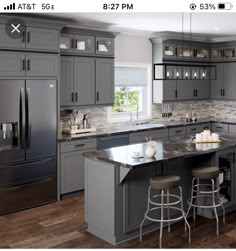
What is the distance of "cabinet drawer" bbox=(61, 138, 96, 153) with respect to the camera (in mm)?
5758

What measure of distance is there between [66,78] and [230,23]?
9.34ft

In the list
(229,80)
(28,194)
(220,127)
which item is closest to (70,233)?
(28,194)

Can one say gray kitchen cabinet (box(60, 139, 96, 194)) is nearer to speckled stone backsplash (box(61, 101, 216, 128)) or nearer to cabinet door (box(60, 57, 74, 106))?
cabinet door (box(60, 57, 74, 106))

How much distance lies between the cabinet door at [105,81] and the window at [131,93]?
1.57 feet

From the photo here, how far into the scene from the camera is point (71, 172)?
19.4ft

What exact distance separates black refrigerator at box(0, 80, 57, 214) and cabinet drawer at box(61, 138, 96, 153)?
173 millimetres

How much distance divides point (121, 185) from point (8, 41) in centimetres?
242

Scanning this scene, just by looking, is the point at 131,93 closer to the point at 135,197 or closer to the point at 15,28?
the point at 15,28

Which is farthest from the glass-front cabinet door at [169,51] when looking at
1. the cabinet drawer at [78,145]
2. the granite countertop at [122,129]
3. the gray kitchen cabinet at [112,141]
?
the cabinet drawer at [78,145]

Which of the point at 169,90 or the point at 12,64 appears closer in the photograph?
the point at 12,64

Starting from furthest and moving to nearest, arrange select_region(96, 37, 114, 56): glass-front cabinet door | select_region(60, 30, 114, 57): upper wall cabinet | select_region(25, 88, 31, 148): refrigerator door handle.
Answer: select_region(96, 37, 114, 56): glass-front cabinet door, select_region(60, 30, 114, 57): upper wall cabinet, select_region(25, 88, 31, 148): refrigerator door handle

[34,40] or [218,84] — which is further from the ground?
[34,40]

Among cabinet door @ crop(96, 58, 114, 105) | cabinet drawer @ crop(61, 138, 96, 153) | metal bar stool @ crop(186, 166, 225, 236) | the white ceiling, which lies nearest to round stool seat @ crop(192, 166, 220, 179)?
metal bar stool @ crop(186, 166, 225, 236)

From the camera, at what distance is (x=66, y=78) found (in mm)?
6062
